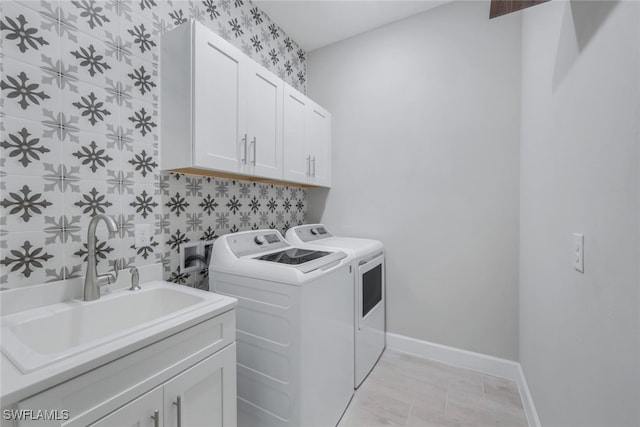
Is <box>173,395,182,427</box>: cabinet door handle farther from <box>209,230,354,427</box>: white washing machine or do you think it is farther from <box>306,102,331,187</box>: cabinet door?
<box>306,102,331,187</box>: cabinet door

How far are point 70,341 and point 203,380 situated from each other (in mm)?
532

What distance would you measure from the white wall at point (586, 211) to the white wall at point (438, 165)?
0.46 m

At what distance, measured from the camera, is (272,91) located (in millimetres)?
1844

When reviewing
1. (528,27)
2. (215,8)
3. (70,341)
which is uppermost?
(215,8)

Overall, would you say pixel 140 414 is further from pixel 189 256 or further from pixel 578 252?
pixel 578 252

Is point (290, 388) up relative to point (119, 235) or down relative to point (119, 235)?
down

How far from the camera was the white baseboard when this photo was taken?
1.87m

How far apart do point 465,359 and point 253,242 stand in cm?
184

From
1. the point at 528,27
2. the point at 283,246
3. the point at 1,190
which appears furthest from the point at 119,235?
the point at 528,27

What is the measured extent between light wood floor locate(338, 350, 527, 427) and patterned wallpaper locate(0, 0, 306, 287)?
1.35 m

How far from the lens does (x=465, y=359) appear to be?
6.88 feet

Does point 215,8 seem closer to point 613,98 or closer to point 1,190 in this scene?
point 1,190

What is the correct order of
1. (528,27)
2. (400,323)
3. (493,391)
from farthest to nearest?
1. (400,323)
2. (493,391)
3. (528,27)

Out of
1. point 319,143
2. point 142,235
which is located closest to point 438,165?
point 319,143
